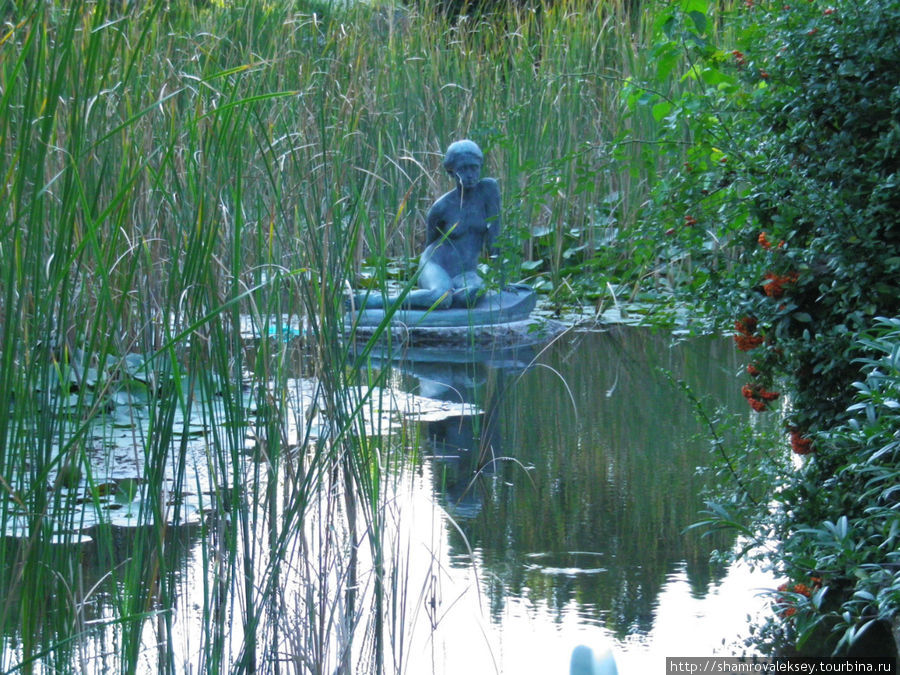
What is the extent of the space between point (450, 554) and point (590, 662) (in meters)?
1.21

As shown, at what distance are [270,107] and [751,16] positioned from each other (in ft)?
5.42

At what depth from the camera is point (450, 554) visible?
8.29 feet

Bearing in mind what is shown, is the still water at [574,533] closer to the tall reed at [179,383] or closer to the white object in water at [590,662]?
the tall reed at [179,383]

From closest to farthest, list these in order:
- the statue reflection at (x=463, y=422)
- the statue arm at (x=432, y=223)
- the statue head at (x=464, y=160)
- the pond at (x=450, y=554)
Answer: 1. the pond at (x=450, y=554)
2. the statue reflection at (x=463, y=422)
3. the statue head at (x=464, y=160)
4. the statue arm at (x=432, y=223)

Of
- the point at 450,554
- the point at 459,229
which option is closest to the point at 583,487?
the point at 450,554

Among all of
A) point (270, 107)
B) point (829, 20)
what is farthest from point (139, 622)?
point (270, 107)

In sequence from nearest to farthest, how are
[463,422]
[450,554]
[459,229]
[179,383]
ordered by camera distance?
[179,383]
[450,554]
[463,422]
[459,229]

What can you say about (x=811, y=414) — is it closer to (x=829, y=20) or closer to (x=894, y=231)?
(x=894, y=231)

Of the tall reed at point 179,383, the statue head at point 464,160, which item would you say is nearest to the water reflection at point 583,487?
the tall reed at point 179,383

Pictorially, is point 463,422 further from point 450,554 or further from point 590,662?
point 590,662

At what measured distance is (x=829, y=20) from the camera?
1944 mm

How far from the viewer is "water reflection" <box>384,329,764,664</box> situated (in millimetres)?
2305

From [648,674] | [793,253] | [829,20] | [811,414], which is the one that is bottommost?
[648,674]

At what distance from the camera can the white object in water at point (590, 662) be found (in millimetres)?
1331
